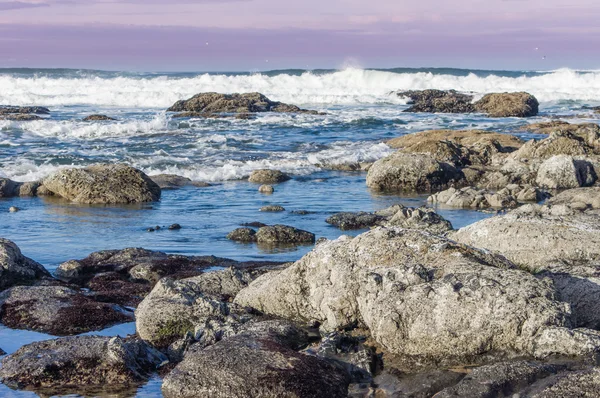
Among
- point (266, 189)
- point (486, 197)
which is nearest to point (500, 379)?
point (486, 197)

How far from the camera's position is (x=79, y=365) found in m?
8.06

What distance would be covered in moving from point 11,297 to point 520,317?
641 cm

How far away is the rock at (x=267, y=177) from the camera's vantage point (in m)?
24.8

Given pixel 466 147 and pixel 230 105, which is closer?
pixel 466 147

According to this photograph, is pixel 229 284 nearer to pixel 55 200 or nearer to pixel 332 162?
pixel 55 200

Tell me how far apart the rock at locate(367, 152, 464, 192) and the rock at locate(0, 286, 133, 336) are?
13711 mm

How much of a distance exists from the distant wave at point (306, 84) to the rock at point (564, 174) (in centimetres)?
4585

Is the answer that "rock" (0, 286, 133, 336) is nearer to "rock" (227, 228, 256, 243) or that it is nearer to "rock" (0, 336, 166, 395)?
"rock" (0, 336, 166, 395)

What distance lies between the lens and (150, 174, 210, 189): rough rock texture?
23.6 metres

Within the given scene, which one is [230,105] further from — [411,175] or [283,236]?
[283,236]

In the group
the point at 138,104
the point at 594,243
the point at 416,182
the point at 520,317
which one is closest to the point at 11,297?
the point at 520,317

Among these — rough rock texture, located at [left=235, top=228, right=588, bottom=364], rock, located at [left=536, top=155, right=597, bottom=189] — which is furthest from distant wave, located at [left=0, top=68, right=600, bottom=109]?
rough rock texture, located at [left=235, top=228, right=588, bottom=364]

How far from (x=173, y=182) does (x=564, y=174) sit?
36.6 feet

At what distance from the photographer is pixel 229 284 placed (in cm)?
1111
